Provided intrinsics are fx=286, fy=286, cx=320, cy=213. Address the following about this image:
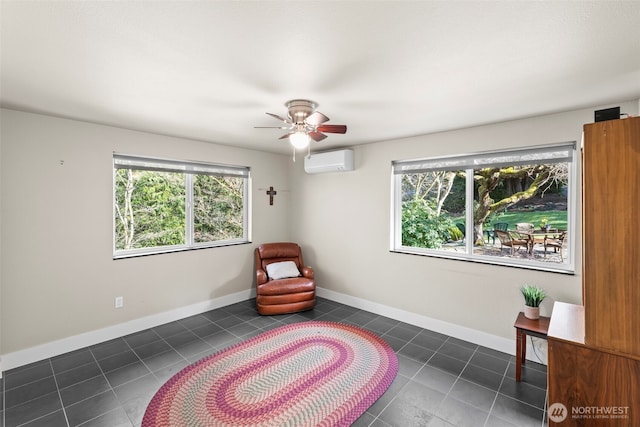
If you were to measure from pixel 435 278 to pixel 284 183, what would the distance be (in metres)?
2.89

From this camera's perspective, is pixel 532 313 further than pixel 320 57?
Yes

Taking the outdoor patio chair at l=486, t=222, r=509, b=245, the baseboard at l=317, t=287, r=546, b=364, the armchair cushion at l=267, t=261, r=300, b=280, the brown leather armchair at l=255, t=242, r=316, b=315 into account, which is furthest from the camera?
the armchair cushion at l=267, t=261, r=300, b=280

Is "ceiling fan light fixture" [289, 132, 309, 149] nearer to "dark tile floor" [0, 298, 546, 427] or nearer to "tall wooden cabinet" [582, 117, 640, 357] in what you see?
"tall wooden cabinet" [582, 117, 640, 357]

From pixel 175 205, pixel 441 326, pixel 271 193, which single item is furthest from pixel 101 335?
pixel 441 326

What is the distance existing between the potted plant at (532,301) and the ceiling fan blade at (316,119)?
241cm

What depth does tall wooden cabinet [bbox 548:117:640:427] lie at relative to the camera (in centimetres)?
141

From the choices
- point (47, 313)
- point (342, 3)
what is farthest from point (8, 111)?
point (342, 3)

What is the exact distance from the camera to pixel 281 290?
387 cm

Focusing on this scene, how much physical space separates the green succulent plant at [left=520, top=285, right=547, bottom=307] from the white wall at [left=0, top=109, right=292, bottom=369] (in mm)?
3848

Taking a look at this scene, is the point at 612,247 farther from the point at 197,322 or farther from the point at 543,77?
the point at 197,322

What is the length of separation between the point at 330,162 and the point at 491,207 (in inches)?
83.5

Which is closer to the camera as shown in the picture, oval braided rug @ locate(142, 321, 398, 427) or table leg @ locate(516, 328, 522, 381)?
oval braided rug @ locate(142, 321, 398, 427)

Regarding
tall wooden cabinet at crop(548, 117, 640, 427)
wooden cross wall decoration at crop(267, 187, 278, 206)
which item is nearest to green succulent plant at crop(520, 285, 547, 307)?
tall wooden cabinet at crop(548, 117, 640, 427)

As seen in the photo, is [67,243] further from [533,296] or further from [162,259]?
[533,296]
